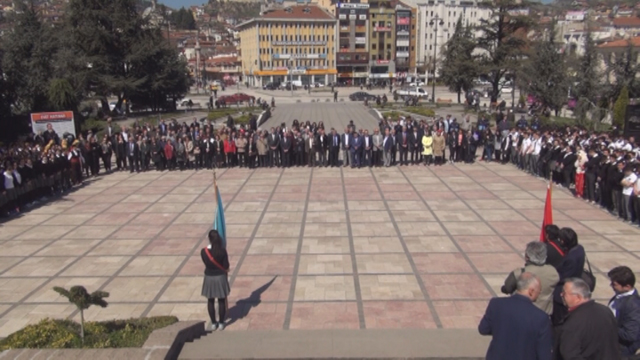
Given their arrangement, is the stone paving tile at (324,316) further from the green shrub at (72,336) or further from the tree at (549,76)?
the tree at (549,76)

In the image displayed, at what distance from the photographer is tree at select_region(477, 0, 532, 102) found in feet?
137

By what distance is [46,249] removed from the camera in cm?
1211

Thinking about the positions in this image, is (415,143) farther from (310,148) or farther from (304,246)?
(304,246)

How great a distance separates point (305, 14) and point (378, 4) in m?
15.0

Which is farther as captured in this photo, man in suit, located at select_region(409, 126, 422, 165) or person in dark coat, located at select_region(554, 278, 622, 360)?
man in suit, located at select_region(409, 126, 422, 165)

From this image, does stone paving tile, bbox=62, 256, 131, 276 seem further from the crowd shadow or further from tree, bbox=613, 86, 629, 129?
tree, bbox=613, 86, 629, 129

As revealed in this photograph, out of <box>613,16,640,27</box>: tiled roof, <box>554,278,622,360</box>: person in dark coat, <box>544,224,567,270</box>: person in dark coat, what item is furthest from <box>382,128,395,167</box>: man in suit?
<box>613,16,640,27</box>: tiled roof

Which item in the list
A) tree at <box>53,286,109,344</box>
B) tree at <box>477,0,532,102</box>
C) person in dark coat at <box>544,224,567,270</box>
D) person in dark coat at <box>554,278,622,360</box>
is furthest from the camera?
tree at <box>477,0,532,102</box>

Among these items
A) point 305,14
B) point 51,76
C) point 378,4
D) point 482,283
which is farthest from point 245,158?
point 378,4

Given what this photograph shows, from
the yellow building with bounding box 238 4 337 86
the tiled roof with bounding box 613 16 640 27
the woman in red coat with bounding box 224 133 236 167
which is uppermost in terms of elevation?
the tiled roof with bounding box 613 16 640 27

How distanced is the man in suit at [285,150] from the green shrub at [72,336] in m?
13.5

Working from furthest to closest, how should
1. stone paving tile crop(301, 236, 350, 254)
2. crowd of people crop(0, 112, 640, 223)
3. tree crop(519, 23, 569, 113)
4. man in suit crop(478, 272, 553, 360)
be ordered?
1. tree crop(519, 23, 569, 113)
2. crowd of people crop(0, 112, 640, 223)
3. stone paving tile crop(301, 236, 350, 254)
4. man in suit crop(478, 272, 553, 360)

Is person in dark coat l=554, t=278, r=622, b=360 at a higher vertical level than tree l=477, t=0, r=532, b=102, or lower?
lower

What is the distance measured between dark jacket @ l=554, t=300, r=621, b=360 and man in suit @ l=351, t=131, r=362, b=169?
15.7 meters
